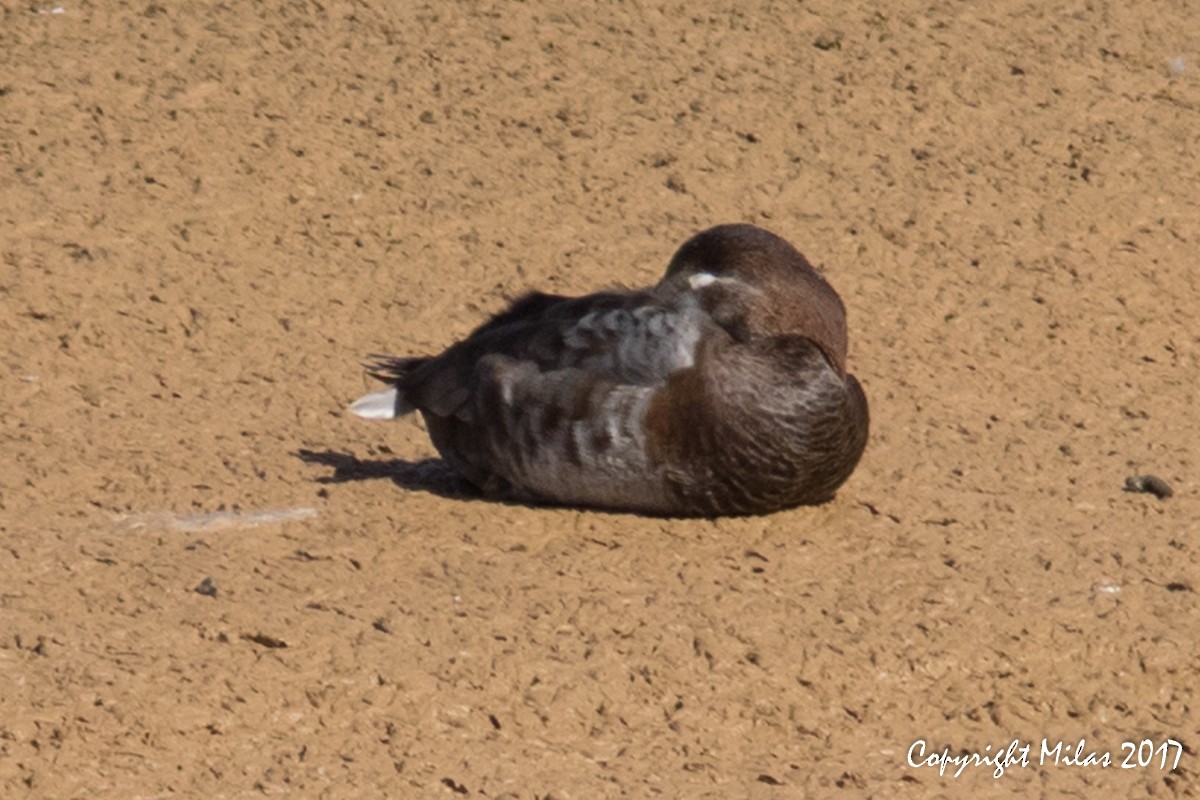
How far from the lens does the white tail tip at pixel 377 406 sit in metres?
6.76

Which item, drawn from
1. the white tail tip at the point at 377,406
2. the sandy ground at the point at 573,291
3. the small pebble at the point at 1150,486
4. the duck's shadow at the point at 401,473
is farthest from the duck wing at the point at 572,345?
the small pebble at the point at 1150,486

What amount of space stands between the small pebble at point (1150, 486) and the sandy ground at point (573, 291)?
0.22 ft

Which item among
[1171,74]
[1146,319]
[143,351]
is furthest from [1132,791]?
[1171,74]

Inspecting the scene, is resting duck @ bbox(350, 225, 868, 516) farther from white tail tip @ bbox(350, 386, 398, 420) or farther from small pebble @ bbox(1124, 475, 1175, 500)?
small pebble @ bbox(1124, 475, 1175, 500)

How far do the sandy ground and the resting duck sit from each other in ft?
0.46

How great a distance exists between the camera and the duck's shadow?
645 centimetres

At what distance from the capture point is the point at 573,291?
318 inches

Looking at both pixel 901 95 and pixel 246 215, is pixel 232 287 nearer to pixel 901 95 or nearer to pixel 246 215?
pixel 246 215

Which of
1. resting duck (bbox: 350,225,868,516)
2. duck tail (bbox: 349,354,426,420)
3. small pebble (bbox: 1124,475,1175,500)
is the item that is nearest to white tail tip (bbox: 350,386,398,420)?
duck tail (bbox: 349,354,426,420)

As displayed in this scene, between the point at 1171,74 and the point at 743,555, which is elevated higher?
the point at 1171,74

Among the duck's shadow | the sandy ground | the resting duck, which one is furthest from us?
the duck's shadow

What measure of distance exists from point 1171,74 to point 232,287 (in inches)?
172

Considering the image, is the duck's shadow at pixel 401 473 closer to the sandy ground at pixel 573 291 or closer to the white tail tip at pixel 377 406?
the sandy ground at pixel 573 291

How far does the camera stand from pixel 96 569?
18.1ft
